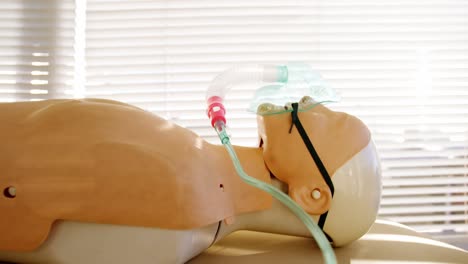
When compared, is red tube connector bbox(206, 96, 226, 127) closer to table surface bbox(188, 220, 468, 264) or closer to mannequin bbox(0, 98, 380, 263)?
mannequin bbox(0, 98, 380, 263)

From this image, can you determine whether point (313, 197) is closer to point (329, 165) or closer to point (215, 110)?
point (329, 165)

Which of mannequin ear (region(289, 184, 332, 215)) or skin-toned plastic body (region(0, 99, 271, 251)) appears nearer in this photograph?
skin-toned plastic body (region(0, 99, 271, 251))

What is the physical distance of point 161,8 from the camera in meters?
1.53

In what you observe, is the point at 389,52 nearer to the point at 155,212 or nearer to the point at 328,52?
the point at 328,52

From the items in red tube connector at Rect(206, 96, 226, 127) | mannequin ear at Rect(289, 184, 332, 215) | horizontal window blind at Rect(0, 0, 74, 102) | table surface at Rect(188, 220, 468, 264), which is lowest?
table surface at Rect(188, 220, 468, 264)

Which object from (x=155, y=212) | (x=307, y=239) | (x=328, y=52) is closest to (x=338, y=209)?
(x=307, y=239)

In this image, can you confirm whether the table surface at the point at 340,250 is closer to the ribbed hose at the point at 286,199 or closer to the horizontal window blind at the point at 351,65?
the ribbed hose at the point at 286,199

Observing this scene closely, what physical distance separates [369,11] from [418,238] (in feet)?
3.15

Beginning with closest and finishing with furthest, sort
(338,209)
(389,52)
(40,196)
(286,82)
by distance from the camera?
(40,196) < (338,209) < (286,82) < (389,52)

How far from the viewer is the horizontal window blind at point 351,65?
4.96 feet

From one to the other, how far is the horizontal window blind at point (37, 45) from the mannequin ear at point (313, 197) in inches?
45.1

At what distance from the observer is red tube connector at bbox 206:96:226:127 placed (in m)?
0.74

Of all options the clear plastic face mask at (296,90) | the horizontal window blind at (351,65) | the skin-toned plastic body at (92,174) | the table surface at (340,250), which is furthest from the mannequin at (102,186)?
the horizontal window blind at (351,65)

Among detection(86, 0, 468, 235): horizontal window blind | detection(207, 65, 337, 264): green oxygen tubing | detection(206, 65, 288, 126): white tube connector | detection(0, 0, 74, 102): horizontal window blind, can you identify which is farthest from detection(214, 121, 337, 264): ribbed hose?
detection(0, 0, 74, 102): horizontal window blind
